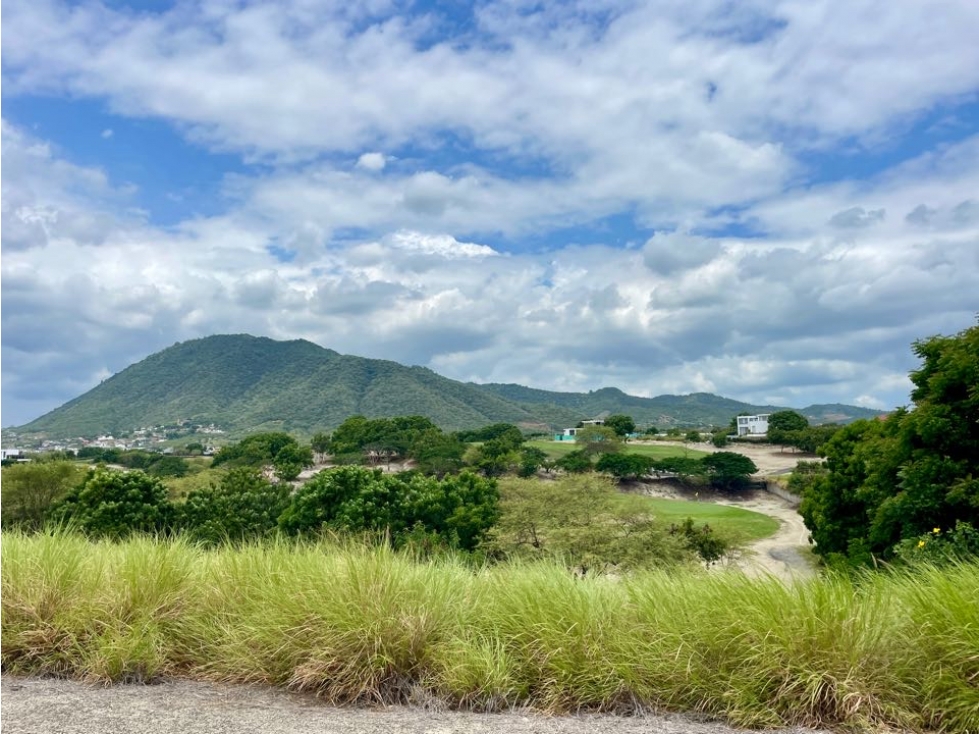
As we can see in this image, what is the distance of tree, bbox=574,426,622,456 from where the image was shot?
307 ft

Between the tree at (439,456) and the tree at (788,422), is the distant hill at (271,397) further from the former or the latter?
the tree at (788,422)

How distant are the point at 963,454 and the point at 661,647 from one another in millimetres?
12062

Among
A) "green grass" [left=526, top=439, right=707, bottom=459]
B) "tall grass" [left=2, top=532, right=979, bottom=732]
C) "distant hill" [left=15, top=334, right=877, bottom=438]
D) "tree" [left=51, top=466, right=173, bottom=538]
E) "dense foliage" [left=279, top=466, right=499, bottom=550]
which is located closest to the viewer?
"tall grass" [left=2, top=532, right=979, bottom=732]

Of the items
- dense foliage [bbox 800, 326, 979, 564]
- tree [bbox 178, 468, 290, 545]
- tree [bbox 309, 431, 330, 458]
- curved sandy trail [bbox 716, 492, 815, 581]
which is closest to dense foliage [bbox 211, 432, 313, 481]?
tree [bbox 309, 431, 330, 458]

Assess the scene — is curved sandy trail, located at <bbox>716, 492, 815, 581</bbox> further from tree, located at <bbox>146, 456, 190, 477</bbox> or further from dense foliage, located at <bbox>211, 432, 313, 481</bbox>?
tree, located at <bbox>146, 456, 190, 477</bbox>

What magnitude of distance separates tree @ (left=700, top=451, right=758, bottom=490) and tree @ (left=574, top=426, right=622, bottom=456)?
17233 millimetres

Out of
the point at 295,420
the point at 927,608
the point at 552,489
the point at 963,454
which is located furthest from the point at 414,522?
the point at 295,420

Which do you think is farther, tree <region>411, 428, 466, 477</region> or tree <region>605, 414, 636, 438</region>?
tree <region>605, 414, 636, 438</region>

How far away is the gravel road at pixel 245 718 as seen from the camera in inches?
170

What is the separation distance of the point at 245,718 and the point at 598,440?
Result: 9411 centimetres

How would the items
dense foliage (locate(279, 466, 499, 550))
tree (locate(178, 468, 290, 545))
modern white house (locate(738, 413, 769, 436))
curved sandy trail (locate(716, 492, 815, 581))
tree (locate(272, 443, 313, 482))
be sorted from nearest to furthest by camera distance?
1. dense foliage (locate(279, 466, 499, 550))
2. tree (locate(178, 468, 290, 545))
3. curved sandy trail (locate(716, 492, 815, 581))
4. tree (locate(272, 443, 313, 482))
5. modern white house (locate(738, 413, 769, 436))

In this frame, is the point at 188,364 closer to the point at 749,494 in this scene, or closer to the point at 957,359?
the point at 749,494

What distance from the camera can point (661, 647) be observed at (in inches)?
196

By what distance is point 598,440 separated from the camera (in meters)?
96.9
